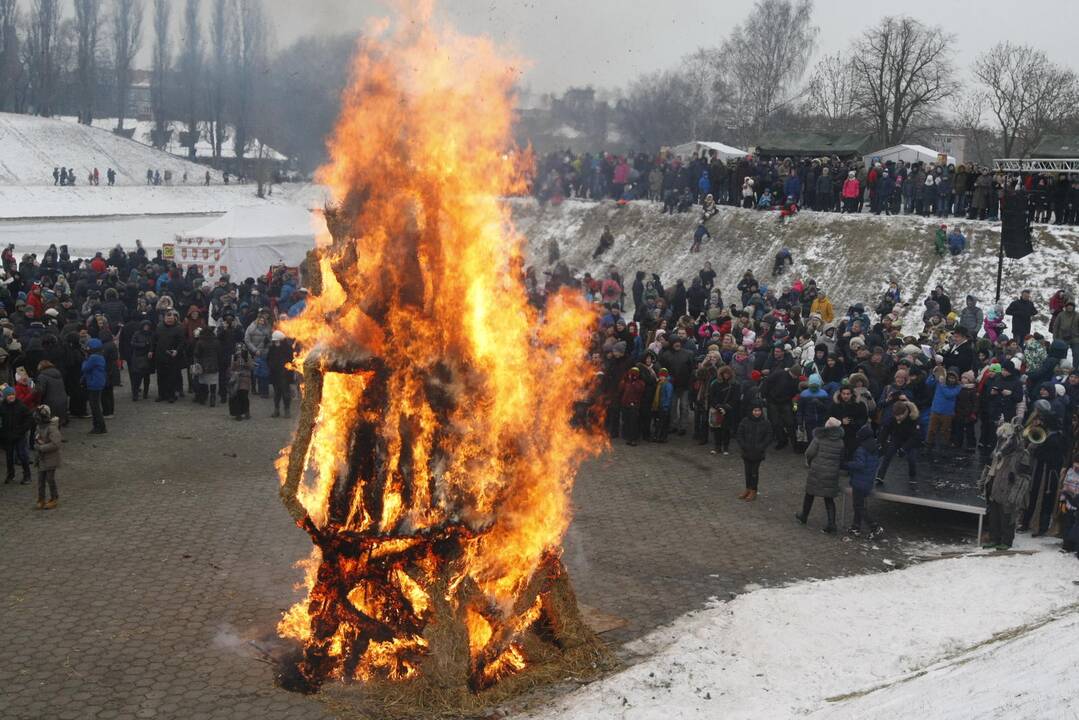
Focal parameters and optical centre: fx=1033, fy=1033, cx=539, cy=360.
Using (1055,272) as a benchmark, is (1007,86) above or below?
above

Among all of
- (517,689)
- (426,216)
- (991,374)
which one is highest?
(426,216)

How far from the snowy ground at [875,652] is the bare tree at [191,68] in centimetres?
2457

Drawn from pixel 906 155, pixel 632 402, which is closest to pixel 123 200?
pixel 906 155

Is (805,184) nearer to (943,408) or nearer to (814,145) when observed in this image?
(814,145)

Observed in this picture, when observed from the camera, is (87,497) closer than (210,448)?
Yes

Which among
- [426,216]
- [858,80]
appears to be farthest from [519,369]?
[858,80]

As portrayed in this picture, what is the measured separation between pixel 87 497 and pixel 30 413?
152 centimetres

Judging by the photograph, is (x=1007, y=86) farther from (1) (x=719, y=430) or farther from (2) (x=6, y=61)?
(2) (x=6, y=61)

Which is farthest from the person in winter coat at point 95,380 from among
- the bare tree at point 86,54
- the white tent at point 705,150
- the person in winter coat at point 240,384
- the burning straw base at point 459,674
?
the bare tree at point 86,54

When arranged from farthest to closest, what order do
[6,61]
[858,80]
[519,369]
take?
[6,61] → [858,80] → [519,369]

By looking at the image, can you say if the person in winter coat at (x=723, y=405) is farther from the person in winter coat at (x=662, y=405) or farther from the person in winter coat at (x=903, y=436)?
the person in winter coat at (x=903, y=436)

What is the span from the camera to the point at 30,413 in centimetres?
1359

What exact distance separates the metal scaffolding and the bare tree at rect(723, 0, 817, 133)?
22359mm

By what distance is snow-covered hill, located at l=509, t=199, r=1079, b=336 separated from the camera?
2716cm
